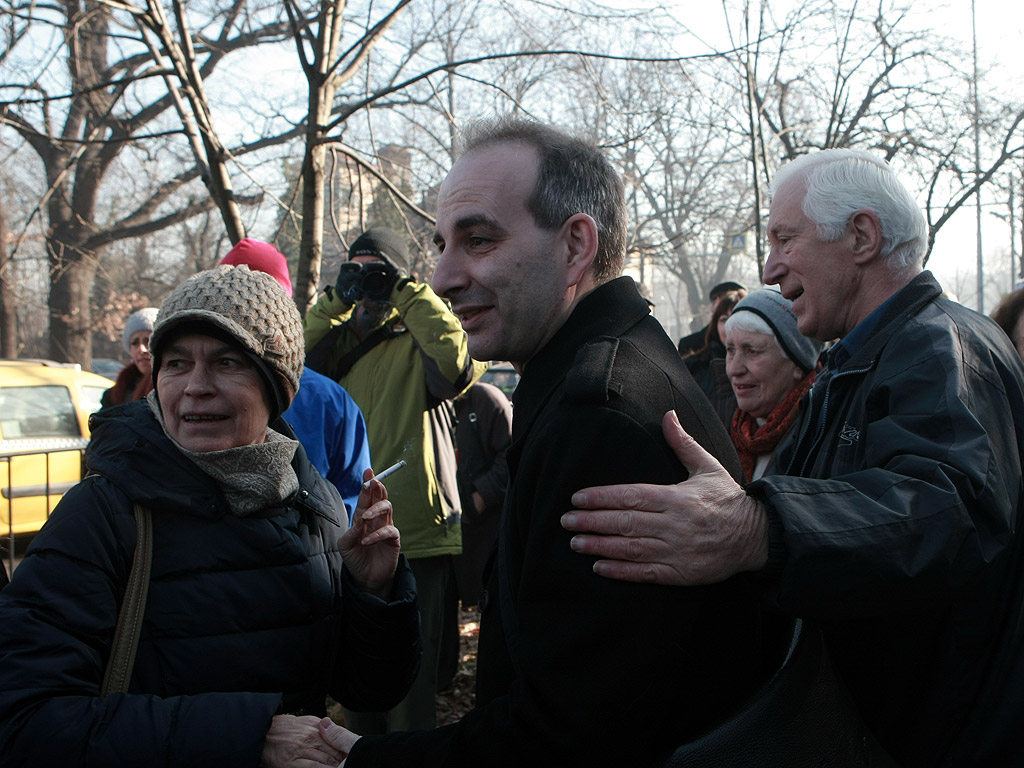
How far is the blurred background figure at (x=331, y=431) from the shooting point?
2.92 m

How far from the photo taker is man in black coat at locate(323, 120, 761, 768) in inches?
47.7

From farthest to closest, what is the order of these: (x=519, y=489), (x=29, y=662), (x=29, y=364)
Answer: (x=29, y=364) < (x=29, y=662) < (x=519, y=489)

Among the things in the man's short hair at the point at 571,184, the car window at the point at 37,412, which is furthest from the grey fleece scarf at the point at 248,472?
the car window at the point at 37,412

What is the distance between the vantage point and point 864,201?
6.97ft

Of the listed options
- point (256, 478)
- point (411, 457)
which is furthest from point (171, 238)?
point (256, 478)

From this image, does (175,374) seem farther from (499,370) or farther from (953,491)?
(499,370)

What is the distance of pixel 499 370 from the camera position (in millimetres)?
13086

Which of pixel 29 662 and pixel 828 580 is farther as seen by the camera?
pixel 29 662

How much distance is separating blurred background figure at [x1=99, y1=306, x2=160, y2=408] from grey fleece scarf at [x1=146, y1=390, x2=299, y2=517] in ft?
9.11

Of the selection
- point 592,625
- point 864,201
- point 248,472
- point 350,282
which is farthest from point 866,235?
point 350,282

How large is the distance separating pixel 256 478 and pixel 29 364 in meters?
8.08

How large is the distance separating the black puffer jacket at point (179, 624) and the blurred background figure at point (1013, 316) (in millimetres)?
2912

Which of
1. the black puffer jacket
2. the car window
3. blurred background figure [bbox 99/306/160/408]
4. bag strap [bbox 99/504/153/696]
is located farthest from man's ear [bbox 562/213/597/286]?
the car window

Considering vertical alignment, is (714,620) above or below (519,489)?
below
